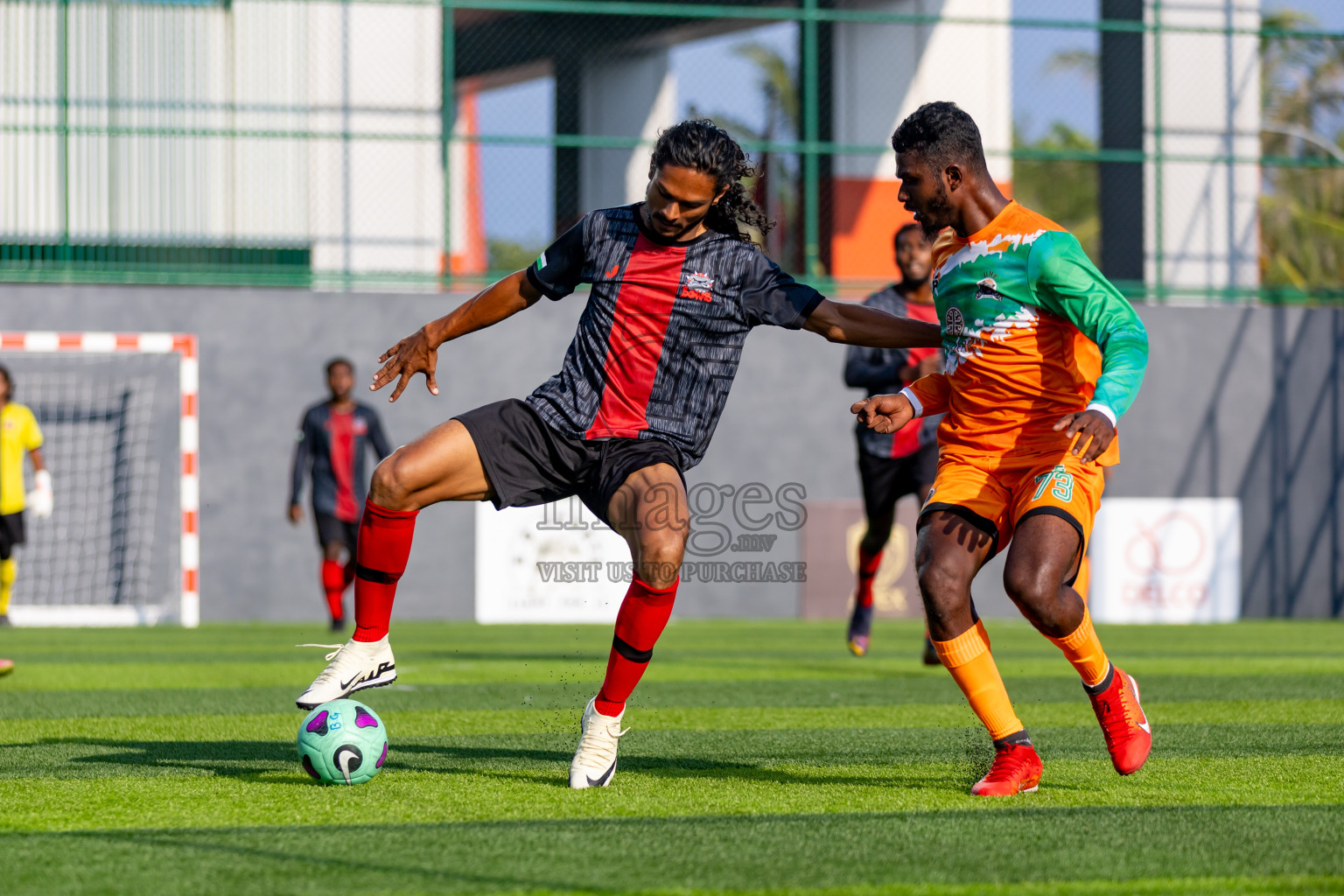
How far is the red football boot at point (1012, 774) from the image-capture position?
4324mm

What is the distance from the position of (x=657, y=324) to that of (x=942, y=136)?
102 cm

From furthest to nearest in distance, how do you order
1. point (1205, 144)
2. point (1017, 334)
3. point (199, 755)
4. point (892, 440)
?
1. point (1205, 144)
2. point (892, 440)
3. point (199, 755)
4. point (1017, 334)

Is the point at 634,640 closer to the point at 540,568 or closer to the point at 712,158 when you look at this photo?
the point at 712,158

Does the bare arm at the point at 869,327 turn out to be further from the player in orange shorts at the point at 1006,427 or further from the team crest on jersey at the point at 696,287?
the team crest on jersey at the point at 696,287

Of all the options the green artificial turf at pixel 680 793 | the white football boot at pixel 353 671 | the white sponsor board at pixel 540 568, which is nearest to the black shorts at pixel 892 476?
the green artificial turf at pixel 680 793

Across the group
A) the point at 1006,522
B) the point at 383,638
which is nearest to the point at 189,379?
the point at 383,638

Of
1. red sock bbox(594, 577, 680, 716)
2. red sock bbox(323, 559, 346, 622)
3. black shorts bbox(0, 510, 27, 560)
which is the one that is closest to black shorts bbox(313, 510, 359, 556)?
red sock bbox(323, 559, 346, 622)

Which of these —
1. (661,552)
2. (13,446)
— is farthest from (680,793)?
(13,446)

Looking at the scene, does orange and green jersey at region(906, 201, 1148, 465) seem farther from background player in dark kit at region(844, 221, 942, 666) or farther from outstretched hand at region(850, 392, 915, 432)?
background player in dark kit at region(844, 221, 942, 666)

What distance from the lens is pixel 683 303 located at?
4.70 m

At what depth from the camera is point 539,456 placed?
4703mm

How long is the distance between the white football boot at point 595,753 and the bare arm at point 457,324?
1.17m

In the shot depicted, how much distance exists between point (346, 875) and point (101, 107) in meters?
14.2

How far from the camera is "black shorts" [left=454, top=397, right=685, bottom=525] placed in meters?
4.64
